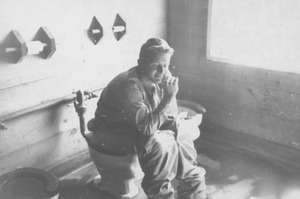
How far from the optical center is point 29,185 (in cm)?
283

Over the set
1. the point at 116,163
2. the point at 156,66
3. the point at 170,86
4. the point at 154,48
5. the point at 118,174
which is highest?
the point at 154,48

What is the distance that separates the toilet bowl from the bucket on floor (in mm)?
438

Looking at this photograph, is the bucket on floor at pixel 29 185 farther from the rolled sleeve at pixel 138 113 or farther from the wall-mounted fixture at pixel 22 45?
the wall-mounted fixture at pixel 22 45

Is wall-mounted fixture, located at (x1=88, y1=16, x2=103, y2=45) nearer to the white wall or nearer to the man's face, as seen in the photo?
the white wall

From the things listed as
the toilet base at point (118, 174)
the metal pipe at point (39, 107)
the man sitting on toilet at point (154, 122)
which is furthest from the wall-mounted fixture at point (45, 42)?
the toilet base at point (118, 174)

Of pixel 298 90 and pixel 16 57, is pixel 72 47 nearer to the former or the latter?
pixel 16 57

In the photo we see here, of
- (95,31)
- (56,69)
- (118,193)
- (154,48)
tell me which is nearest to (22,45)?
(56,69)

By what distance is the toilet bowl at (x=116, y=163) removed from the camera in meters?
2.89

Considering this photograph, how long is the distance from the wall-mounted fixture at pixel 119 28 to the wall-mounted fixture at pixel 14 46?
3.52 ft

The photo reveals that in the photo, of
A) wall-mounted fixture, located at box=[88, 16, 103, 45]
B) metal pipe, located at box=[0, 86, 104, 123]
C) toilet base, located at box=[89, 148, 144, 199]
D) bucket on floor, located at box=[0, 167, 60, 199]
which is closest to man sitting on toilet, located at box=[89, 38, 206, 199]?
toilet base, located at box=[89, 148, 144, 199]

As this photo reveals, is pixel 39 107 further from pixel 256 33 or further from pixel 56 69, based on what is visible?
pixel 256 33

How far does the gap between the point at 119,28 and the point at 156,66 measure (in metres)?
1.04

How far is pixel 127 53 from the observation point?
3.93 m

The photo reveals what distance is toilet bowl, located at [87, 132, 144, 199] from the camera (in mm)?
2891
